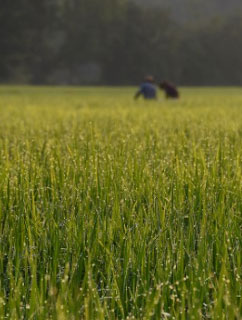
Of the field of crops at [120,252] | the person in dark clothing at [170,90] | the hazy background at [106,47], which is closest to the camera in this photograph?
the field of crops at [120,252]

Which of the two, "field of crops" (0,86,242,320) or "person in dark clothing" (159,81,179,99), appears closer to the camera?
"field of crops" (0,86,242,320)

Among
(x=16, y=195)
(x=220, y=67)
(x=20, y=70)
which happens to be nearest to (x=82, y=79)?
(x=20, y=70)

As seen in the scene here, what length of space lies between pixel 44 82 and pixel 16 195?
59.0 metres

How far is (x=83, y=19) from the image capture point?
2655 inches

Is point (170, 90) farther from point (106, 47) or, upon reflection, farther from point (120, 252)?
point (106, 47)

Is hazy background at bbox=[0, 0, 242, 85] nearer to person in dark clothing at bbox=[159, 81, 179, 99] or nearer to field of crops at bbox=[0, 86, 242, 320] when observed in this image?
person in dark clothing at bbox=[159, 81, 179, 99]

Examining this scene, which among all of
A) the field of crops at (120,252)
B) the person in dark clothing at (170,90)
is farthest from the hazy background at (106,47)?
the field of crops at (120,252)

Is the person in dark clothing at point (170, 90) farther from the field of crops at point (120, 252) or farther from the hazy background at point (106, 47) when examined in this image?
the hazy background at point (106, 47)

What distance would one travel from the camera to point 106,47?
6562 cm

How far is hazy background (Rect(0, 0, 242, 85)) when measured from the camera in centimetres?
5931

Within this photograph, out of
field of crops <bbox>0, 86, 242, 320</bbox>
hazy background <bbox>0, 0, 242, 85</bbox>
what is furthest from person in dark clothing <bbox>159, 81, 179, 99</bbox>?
hazy background <bbox>0, 0, 242, 85</bbox>

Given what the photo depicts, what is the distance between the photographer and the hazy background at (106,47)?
59.3 m

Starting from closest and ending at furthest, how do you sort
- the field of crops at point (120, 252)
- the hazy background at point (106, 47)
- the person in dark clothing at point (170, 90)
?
the field of crops at point (120, 252), the person in dark clothing at point (170, 90), the hazy background at point (106, 47)

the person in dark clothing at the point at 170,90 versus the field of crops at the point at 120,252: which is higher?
the field of crops at the point at 120,252
